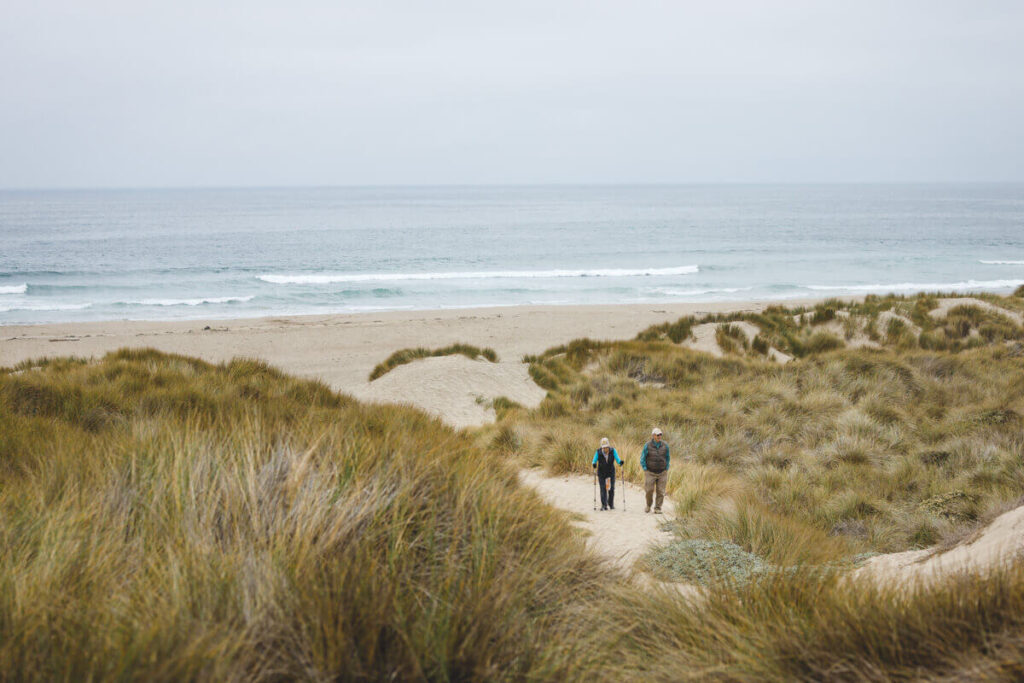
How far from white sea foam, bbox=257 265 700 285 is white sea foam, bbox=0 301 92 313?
10.5 meters

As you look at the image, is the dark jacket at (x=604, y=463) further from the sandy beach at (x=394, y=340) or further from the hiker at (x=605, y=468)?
the sandy beach at (x=394, y=340)

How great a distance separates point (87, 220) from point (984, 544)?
9937 cm

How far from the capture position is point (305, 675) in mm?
2229

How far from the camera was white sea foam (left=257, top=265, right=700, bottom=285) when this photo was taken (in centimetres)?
4256

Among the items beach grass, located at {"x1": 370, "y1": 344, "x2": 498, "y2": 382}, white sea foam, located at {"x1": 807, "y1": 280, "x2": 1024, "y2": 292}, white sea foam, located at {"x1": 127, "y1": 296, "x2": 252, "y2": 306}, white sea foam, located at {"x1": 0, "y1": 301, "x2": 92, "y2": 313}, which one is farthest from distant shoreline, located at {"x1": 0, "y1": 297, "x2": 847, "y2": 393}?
white sea foam, located at {"x1": 807, "y1": 280, "x2": 1024, "y2": 292}

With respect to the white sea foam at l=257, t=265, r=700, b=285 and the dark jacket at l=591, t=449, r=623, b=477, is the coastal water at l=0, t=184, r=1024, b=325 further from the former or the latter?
the dark jacket at l=591, t=449, r=623, b=477

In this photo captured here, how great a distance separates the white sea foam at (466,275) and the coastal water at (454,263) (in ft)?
0.47

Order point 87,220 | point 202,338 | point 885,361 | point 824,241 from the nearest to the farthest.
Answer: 1. point 885,361
2. point 202,338
3. point 824,241
4. point 87,220

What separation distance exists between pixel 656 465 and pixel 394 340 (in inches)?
769

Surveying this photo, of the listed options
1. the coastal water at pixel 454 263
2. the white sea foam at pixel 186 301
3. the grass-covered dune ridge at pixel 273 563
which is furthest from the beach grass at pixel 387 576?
the coastal water at pixel 454 263

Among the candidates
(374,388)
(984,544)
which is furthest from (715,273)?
(984,544)

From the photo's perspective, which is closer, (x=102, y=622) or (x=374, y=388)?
(x=102, y=622)

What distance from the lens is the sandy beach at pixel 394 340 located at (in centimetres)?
1538

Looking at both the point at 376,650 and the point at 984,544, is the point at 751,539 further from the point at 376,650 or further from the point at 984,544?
the point at 376,650
